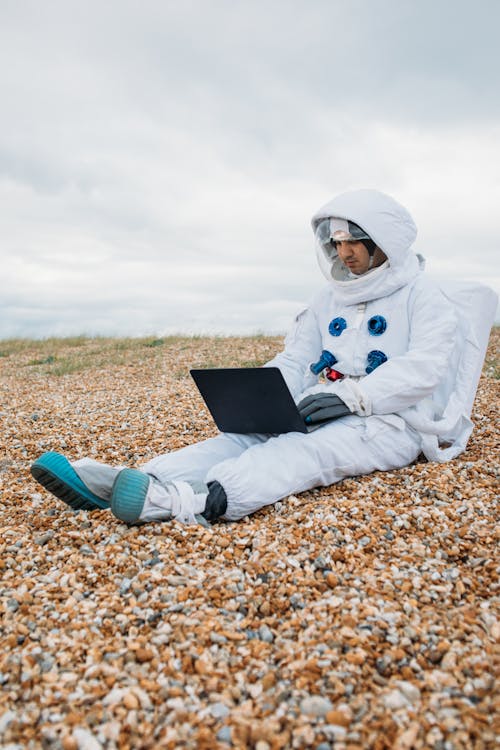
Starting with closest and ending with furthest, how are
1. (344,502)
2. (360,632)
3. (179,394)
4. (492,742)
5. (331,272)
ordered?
(492,742)
(360,632)
(344,502)
(331,272)
(179,394)

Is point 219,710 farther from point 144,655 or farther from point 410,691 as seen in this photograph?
point 410,691

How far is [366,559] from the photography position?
3404 mm

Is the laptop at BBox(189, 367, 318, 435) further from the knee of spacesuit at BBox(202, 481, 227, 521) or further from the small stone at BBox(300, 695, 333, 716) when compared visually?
the small stone at BBox(300, 695, 333, 716)

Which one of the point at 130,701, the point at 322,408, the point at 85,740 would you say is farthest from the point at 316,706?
the point at 322,408

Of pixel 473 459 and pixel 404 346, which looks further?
pixel 473 459

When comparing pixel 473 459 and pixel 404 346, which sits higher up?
pixel 404 346

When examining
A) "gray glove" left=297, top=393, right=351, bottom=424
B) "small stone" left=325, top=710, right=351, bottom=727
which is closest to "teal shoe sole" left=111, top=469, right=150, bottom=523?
"gray glove" left=297, top=393, right=351, bottom=424

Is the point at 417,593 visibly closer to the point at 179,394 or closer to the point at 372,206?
the point at 372,206

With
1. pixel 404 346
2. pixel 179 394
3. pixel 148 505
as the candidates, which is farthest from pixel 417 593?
pixel 179 394

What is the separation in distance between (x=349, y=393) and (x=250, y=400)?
70 cm

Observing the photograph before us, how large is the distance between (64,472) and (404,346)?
256 cm

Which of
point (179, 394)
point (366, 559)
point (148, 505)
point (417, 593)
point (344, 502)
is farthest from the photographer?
point (179, 394)

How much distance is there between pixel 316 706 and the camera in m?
2.32

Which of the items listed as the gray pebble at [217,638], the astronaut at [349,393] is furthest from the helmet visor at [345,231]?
the gray pebble at [217,638]
